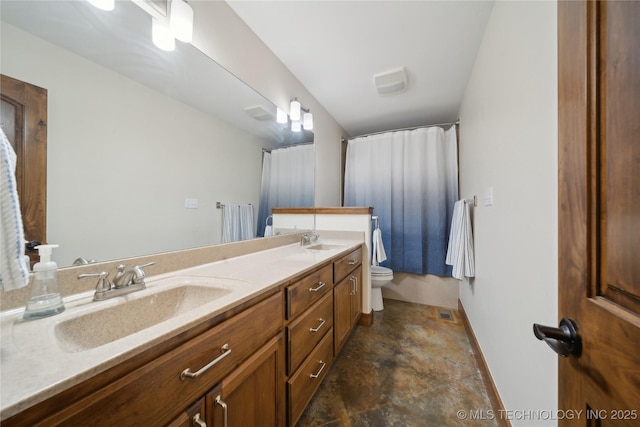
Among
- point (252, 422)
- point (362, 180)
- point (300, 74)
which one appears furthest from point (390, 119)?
point (252, 422)

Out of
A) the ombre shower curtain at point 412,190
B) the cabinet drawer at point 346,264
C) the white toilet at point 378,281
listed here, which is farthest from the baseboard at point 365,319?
the ombre shower curtain at point 412,190

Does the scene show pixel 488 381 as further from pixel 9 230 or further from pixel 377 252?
pixel 9 230

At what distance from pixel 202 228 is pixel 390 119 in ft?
8.25

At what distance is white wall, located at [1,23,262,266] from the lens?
71 cm

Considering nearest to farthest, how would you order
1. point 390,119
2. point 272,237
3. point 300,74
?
point 272,237, point 300,74, point 390,119

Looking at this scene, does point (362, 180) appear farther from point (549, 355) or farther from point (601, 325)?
point (601, 325)

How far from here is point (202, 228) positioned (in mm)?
1194

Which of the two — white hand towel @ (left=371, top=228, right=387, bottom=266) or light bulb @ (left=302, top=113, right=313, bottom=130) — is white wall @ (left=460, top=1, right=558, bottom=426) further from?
light bulb @ (left=302, top=113, right=313, bottom=130)

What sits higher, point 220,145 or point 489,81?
point 489,81

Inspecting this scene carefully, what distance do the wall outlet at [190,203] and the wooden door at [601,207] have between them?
4.44 ft

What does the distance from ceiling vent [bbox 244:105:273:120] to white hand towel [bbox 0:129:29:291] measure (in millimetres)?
1208

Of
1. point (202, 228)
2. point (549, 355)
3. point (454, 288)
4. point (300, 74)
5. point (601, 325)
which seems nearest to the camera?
point (601, 325)

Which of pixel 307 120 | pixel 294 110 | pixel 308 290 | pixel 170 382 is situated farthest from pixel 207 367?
pixel 307 120

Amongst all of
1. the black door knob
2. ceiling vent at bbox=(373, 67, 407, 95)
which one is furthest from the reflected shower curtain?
ceiling vent at bbox=(373, 67, 407, 95)
